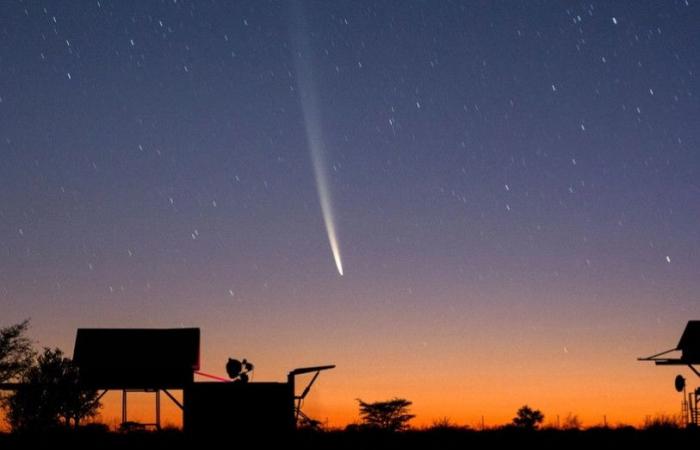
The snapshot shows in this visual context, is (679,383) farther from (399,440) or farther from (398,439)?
(399,440)

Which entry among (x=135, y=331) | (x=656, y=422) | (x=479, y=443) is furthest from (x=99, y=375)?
(x=656, y=422)

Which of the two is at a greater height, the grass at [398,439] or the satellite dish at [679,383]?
the satellite dish at [679,383]

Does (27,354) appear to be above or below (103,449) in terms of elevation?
above

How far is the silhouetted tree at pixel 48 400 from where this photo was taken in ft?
192

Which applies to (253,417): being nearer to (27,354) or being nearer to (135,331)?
(135,331)

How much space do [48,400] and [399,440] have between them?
38.8m

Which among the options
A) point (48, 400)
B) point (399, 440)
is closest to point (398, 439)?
point (399, 440)

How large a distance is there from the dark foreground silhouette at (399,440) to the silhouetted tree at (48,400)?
3047 centimetres

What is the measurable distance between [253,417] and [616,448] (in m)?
9.96

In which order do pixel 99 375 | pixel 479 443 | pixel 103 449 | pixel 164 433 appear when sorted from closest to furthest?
1. pixel 103 449
2. pixel 479 443
3. pixel 164 433
4. pixel 99 375

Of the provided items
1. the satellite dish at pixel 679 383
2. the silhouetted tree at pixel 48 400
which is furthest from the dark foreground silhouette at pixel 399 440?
the silhouetted tree at pixel 48 400

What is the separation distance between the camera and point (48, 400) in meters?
59.9

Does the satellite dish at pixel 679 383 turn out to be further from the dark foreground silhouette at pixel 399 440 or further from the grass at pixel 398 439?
the dark foreground silhouette at pixel 399 440

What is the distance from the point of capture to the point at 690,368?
47094 mm
